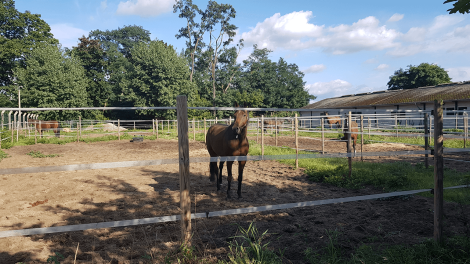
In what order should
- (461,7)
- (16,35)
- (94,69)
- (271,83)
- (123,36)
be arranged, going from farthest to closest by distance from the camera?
(123,36) < (271,83) < (94,69) < (16,35) < (461,7)

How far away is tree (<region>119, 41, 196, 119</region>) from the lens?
1178 inches

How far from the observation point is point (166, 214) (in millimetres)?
4133

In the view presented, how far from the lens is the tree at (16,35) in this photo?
33.7 meters

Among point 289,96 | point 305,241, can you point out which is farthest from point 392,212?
point 289,96

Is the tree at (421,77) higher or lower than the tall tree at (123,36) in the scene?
lower

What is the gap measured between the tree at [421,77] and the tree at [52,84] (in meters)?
45.0

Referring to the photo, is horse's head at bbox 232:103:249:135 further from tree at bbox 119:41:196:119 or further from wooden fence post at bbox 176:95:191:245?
tree at bbox 119:41:196:119

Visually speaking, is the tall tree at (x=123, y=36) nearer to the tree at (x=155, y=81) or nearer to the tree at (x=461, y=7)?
the tree at (x=155, y=81)

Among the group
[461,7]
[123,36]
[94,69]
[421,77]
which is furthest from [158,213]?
[123,36]

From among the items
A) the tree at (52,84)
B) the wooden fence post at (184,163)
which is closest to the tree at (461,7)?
the wooden fence post at (184,163)

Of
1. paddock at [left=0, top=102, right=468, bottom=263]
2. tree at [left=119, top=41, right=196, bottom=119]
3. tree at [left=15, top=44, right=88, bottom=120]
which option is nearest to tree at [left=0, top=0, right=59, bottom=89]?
tree at [left=15, top=44, right=88, bottom=120]

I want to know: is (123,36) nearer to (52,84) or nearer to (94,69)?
(94,69)

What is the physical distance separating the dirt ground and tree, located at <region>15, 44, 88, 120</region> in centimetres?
2202

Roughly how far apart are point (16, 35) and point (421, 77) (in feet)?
194
